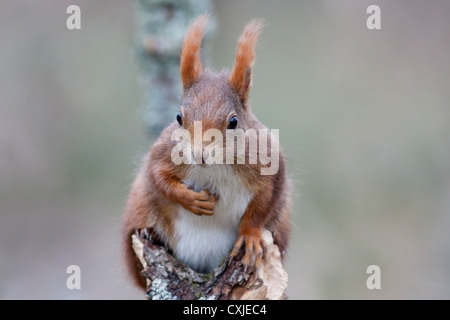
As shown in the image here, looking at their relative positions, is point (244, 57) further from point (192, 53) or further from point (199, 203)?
point (199, 203)

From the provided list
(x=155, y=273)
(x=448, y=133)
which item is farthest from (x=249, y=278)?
(x=448, y=133)

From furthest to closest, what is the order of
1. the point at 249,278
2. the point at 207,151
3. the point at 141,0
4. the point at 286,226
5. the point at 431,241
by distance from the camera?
the point at 431,241 → the point at 141,0 → the point at 286,226 → the point at 249,278 → the point at 207,151

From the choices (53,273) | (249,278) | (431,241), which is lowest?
(53,273)

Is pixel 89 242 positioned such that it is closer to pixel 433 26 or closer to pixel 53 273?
pixel 53 273

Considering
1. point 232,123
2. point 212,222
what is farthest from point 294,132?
point 232,123

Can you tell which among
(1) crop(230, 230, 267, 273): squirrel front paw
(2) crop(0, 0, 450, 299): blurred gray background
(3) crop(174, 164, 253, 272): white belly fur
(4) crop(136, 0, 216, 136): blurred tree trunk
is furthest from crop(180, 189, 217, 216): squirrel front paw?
(2) crop(0, 0, 450, 299): blurred gray background

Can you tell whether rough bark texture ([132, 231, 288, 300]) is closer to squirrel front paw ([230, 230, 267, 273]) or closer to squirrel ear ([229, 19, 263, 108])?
squirrel front paw ([230, 230, 267, 273])
